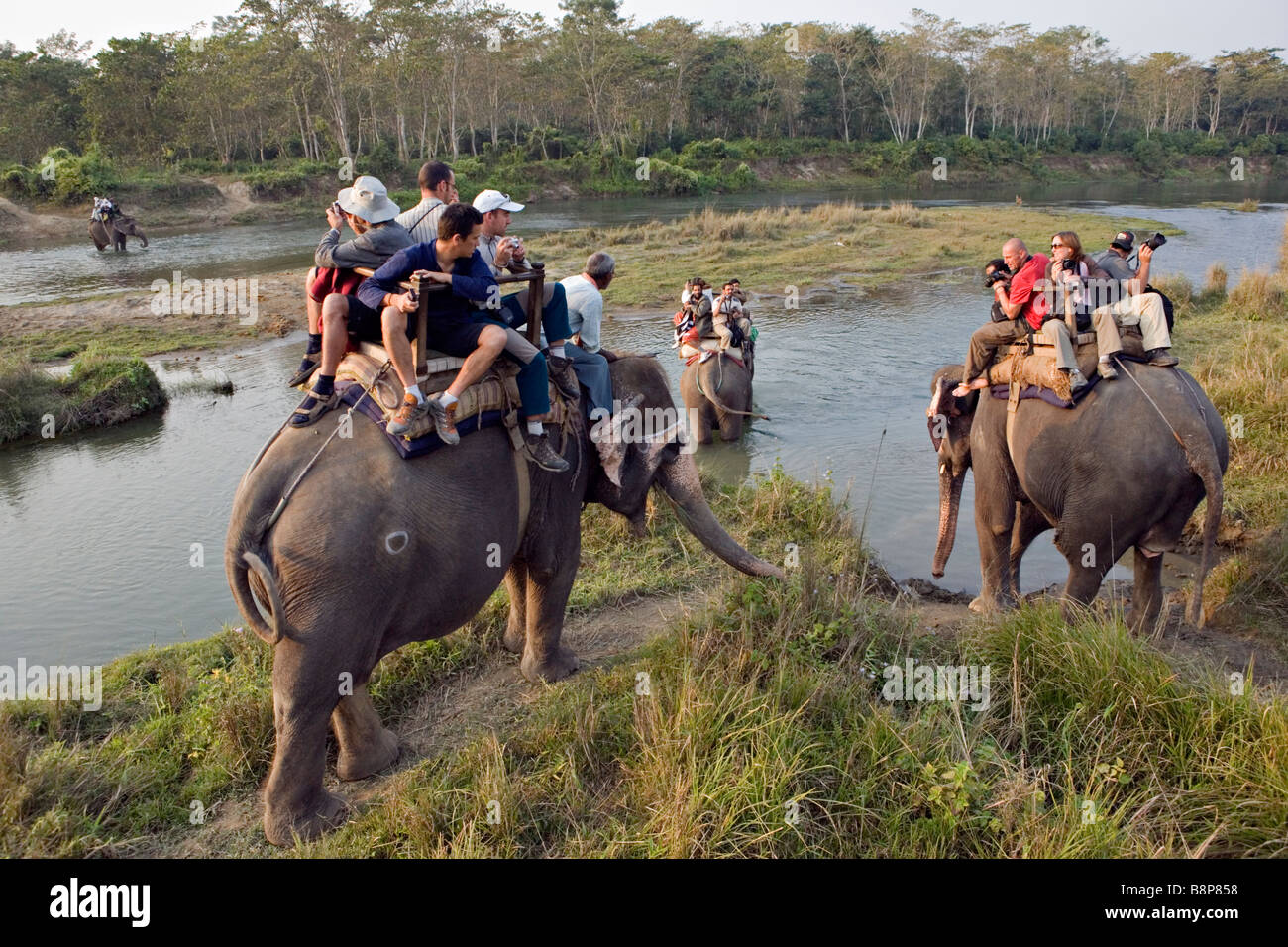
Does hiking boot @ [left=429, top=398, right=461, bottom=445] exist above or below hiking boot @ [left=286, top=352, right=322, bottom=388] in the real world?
below

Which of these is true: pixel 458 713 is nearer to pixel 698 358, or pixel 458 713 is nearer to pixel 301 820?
pixel 301 820

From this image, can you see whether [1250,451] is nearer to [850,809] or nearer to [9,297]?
[850,809]

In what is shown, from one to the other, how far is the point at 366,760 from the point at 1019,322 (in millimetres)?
4742

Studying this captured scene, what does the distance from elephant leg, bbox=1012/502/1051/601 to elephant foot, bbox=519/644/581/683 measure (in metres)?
3.21

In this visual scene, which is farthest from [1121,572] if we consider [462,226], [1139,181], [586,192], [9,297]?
[1139,181]

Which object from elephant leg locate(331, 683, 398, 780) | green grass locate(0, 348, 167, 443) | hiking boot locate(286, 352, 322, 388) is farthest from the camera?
green grass locate(0, 348, 167, 443)

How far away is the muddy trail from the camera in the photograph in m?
3.96

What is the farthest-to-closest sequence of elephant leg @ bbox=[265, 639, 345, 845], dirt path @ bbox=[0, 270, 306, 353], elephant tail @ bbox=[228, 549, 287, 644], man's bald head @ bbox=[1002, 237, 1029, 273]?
dirt path @ bbox=[0, 270, 306, 353] < man's bald head @ bbox=[1002, 237, 1029, 273] < elephant leg @ bbox=[265, 639, 345, 845] < elephant tail @ bbox=[228, 549, 287, 644]

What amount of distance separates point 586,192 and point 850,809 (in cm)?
5060

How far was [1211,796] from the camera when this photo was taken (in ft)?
11.8

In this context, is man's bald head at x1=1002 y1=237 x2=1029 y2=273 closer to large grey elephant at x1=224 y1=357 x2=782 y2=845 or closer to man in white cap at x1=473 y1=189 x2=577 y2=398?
man in white cap at x1=473 y1=189 x2=577 y2=398

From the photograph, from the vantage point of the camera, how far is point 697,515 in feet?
17.5

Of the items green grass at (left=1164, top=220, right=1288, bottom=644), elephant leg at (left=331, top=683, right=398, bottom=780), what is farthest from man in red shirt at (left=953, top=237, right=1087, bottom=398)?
elephant leg at (left=331, top=683, right=398, bottom=780)
